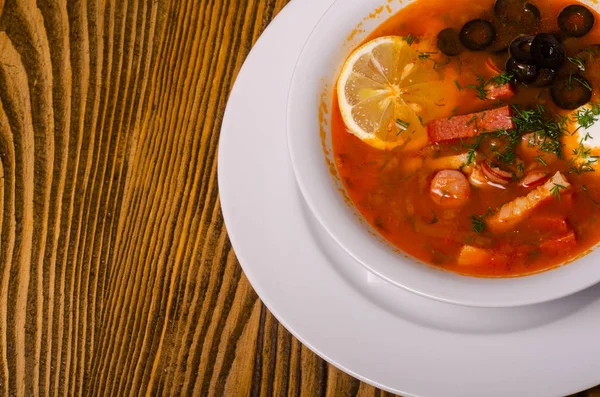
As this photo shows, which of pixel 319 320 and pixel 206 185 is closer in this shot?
pixel 319 320

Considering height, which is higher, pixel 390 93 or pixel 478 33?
pixel 478 33

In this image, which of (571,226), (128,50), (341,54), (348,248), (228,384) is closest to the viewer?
(348,248)

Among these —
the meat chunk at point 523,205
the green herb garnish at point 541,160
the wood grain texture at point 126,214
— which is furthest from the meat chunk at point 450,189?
the wood grain texture at point 126,214

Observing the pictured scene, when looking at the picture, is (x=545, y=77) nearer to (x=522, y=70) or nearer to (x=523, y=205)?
(x=522, y=70)

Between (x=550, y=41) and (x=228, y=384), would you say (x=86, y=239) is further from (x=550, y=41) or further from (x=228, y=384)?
(x=550, y=41)

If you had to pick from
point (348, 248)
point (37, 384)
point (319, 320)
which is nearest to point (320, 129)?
point (348, 248)

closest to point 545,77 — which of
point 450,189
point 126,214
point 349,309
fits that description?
point 450,189

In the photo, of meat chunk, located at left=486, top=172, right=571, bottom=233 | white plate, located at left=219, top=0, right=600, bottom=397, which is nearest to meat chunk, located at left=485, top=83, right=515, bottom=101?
meat chunk, located at left=486, top=172, right=571, bottom=233
